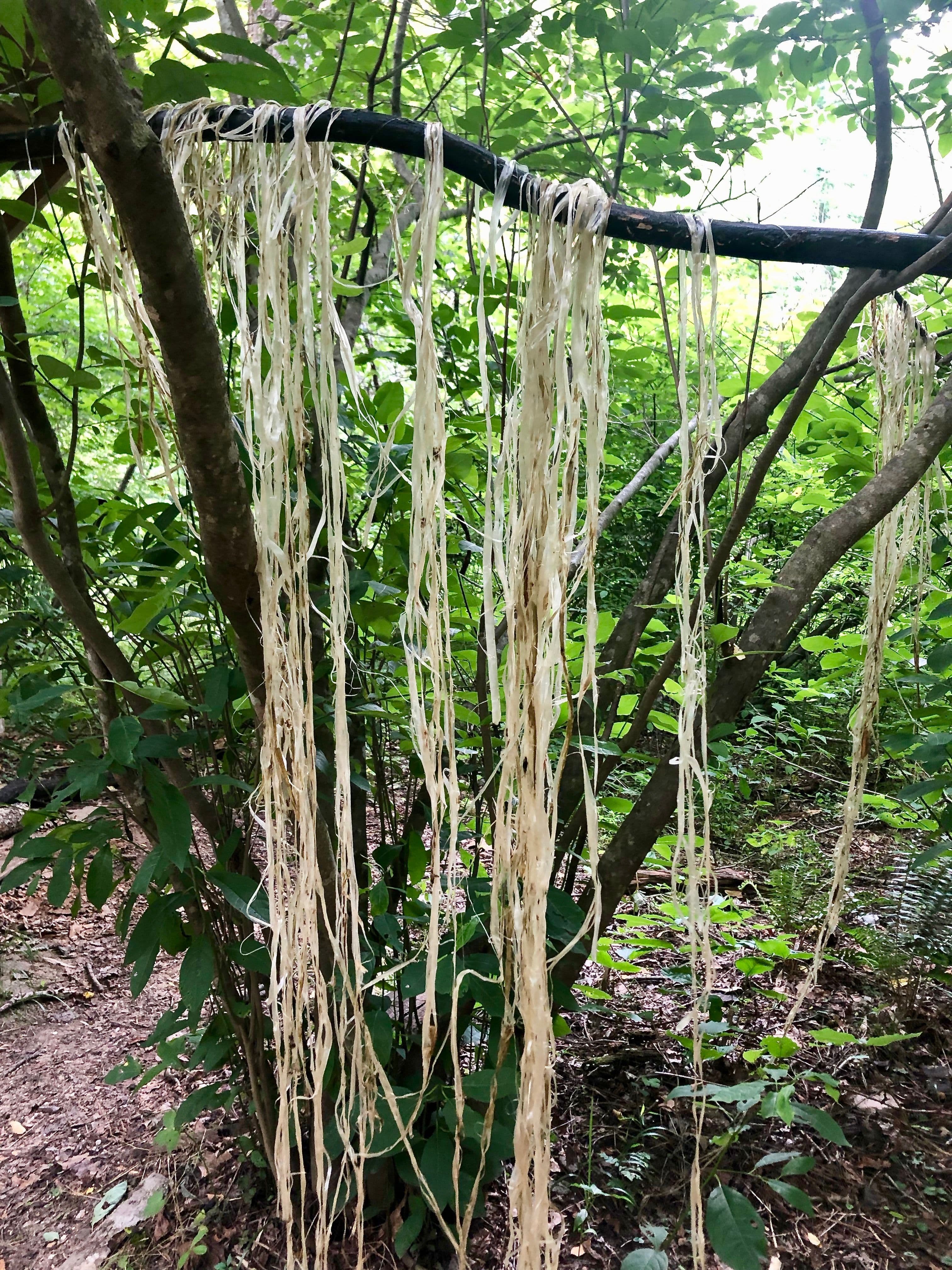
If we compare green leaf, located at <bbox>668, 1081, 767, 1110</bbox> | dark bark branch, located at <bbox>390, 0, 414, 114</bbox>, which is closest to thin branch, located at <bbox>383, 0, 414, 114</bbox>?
dark bark branch, located at <bbox>390, 0, 414, 114</bbox>

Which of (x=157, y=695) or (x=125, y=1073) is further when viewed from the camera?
(x=125, y=1073)

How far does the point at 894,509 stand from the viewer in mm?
1160

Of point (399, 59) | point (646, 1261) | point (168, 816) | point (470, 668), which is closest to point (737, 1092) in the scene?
point (646, 1261)

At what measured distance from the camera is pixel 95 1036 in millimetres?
1807

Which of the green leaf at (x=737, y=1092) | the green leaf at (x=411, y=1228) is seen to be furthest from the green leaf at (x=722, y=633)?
the green leaf at (x=411, y=1228)

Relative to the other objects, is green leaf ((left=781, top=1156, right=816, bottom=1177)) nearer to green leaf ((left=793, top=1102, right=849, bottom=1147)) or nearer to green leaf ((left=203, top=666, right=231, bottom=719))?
A: green leaf ((left=793, top=1102, right=849, bottom=1147))

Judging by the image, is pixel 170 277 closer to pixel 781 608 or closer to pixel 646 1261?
pixel 781 608

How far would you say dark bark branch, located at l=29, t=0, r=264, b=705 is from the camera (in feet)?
1.91

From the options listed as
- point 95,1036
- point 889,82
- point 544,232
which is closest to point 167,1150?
point 95,1036

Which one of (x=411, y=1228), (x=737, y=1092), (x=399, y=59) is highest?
(x=399, y=59)

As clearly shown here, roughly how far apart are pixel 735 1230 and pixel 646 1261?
5.0 inches

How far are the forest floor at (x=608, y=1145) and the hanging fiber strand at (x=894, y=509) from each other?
386 mm

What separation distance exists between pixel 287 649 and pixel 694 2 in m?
1.12

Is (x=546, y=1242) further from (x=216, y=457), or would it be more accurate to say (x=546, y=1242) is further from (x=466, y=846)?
(x=216, y=457)
